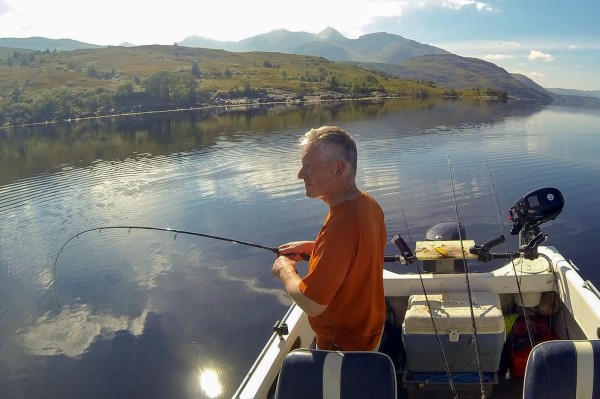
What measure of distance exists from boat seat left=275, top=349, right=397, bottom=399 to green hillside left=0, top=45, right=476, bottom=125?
93.5m

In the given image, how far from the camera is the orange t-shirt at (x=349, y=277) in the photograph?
2951mm

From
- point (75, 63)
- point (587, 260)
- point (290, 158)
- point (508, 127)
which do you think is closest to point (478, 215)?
point (587, 260)

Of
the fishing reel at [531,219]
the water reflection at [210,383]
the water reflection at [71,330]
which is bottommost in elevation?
the water reflection at [71,330]

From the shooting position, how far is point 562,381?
10.3ft

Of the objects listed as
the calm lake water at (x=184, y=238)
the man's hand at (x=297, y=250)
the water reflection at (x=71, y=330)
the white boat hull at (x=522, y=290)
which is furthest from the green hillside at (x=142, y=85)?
the man's hand at (x=297, y=250)

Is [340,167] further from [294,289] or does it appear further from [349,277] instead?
[294,289]

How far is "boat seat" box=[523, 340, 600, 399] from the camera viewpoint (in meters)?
3.12

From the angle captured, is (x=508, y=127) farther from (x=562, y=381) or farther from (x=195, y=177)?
(x=562, y=381)

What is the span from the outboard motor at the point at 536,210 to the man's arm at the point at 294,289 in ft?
11.9

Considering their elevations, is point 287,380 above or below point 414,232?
above

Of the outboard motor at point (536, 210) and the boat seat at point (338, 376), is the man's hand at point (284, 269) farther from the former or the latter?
the outboard motor at point (536, 210)

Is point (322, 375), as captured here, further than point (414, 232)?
No

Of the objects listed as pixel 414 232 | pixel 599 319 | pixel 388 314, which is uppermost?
pixel 599 319

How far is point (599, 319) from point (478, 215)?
40.6ft
